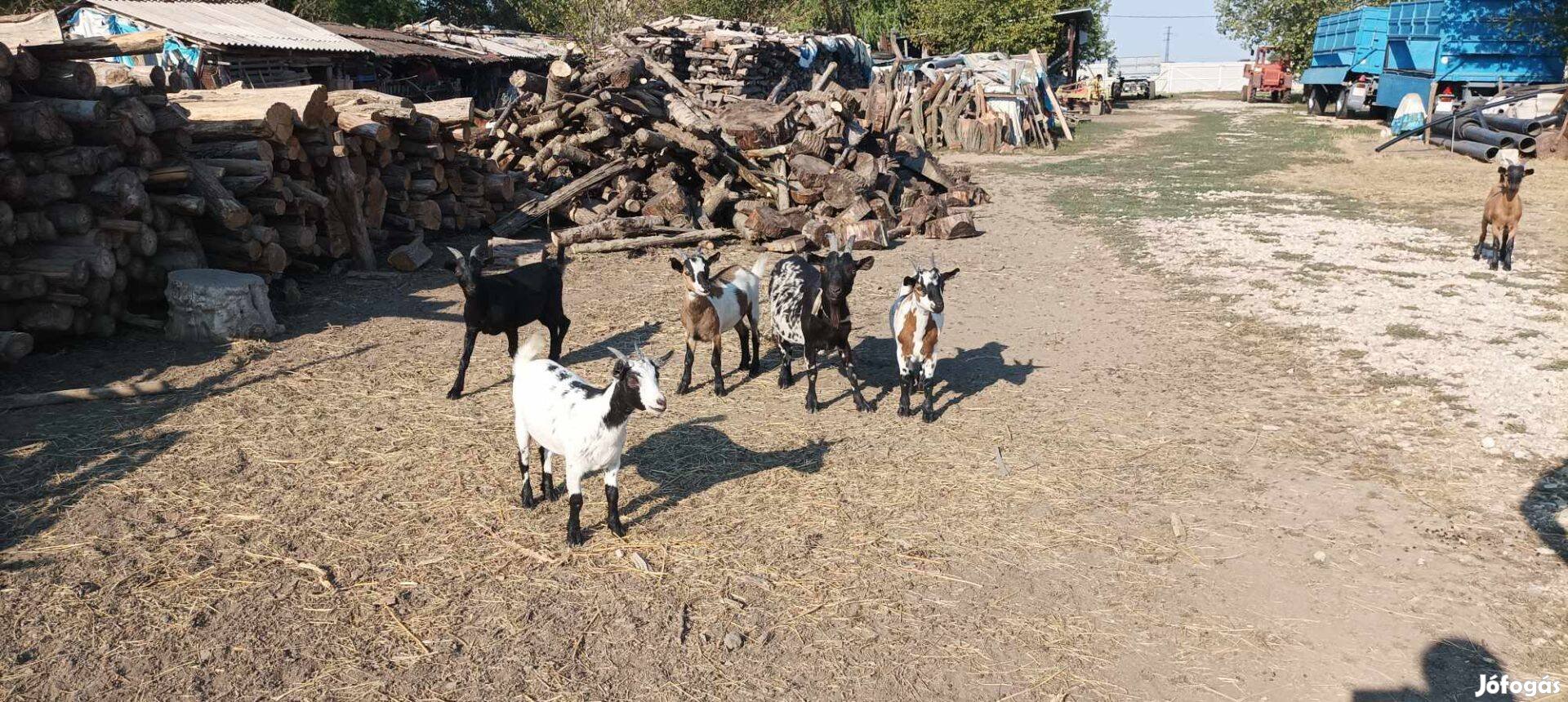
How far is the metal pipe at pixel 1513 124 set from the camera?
71.2 ft

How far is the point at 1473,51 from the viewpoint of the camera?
27.8 meters

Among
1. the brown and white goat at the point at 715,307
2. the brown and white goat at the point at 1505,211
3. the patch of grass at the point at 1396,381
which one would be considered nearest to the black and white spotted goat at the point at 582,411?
the brown and white goat at the point at 715,307

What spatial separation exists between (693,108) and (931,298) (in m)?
10.6

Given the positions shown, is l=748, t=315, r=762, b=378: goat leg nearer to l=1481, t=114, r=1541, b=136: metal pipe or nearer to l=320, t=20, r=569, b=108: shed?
l=320, t=20, r=569, b=108: shed

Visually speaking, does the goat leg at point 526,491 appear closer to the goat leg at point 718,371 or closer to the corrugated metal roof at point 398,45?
the goat leg at point 718,371

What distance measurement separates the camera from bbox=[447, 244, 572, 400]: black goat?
7559mm

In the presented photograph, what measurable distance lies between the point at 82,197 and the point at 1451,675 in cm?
1068

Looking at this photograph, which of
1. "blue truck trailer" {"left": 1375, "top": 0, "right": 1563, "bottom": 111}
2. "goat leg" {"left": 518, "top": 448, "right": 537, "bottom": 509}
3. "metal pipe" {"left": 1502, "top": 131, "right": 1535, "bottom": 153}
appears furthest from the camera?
"blue truck trailer" {"left": 1375, "top": 0, "right": 1563, "bottom": 111}

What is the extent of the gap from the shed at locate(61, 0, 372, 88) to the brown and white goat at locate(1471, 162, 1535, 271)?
1818 cm

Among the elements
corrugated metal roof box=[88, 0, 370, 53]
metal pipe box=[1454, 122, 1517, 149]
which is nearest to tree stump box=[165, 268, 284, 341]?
corrugated metal roof box=[88, 0, 370, 53]

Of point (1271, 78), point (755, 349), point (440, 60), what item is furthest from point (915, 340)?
point (1271, 78)

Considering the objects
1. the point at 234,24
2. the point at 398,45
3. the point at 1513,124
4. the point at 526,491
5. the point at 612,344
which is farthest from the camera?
the point at 398,45

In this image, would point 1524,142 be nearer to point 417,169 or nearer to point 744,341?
point 744,341

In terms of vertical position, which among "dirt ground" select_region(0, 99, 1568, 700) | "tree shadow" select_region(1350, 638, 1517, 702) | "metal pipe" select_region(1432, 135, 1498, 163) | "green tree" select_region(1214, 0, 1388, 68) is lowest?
"tree shadow" select_region(1350, 638, 1517, 702)
